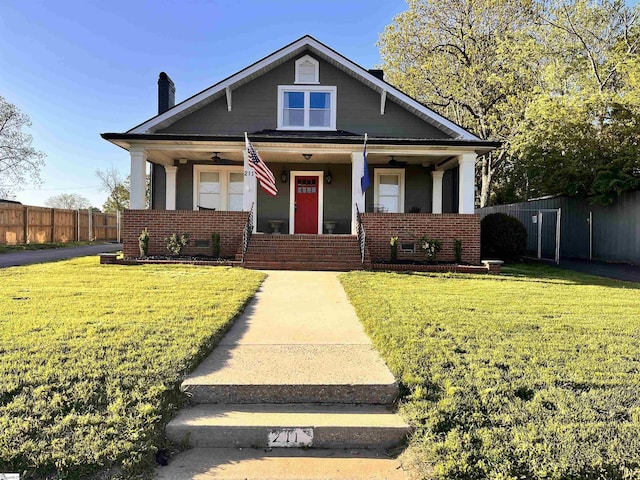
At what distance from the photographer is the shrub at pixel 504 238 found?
581 inches

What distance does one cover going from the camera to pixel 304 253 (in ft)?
39.9

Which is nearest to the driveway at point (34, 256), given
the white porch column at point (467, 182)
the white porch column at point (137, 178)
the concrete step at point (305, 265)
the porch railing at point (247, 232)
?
the white porch column at point (137, 178)

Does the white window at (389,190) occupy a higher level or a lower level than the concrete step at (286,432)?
higher

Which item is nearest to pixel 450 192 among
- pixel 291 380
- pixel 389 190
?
pixel 389 190

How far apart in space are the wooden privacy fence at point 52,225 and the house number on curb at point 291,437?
21.7m

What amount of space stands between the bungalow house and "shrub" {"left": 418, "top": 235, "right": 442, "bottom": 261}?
22.0 inches

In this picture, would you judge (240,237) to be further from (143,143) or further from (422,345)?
(422,345)

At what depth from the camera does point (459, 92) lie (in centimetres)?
2402

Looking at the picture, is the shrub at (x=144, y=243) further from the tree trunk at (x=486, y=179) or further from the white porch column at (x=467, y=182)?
the tree trunk at (x=486, y=179)

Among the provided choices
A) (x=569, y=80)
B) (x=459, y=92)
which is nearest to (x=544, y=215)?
(x=569, y=80)

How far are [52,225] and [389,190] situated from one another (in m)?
19.1

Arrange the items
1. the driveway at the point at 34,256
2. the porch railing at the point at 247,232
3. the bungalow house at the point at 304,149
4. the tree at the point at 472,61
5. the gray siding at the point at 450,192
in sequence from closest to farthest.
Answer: the porch railing at the point at 247,232 < the bungalow house at the point at 304,149 < the driveway at the point at 34,256 < the gray siding at the point at 450,192 < the tree at the point at 472,61

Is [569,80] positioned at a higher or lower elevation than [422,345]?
higher

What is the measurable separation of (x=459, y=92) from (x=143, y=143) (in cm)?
1834
